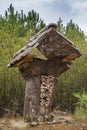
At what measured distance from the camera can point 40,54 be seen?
37.6 ft

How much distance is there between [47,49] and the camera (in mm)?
11609

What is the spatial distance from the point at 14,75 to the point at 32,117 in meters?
6.06

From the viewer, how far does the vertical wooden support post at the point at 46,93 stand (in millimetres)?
11781

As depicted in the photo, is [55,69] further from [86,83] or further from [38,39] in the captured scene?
[86,83]

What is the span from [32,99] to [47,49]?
141 cm

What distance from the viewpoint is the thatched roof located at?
11.3 m

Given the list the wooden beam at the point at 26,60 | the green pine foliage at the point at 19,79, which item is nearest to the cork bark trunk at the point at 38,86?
the wooden beam at the point at 26,60

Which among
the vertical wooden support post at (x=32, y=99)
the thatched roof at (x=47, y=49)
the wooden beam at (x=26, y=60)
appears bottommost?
the vertical wooden support post at (x=32, y=99)

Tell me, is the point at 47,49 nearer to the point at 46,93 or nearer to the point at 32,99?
the point at 46,93

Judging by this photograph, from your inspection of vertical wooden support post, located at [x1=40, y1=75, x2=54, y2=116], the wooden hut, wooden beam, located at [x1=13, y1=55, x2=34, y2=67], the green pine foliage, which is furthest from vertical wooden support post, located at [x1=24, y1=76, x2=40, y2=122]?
the green pine foliage

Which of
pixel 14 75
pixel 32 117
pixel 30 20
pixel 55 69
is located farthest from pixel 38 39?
pixel 30 20

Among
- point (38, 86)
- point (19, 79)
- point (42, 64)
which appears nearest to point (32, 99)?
point (38, 86)

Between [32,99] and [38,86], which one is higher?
[38,86]

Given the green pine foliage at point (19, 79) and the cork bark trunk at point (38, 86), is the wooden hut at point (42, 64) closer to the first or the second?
the cork bark trunk at point (38, 86)
